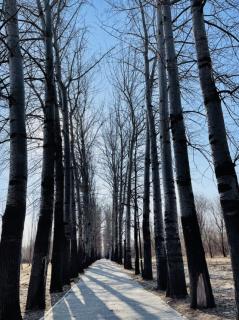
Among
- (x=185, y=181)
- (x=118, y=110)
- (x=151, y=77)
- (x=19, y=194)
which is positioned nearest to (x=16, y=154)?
(x=19, y=194)

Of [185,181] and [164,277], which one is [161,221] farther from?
[185,181]

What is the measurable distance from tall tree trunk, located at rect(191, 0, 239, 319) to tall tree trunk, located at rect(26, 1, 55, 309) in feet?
14.9

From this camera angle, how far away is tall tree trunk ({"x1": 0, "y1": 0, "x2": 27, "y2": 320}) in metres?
6.47

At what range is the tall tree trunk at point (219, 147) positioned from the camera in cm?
538

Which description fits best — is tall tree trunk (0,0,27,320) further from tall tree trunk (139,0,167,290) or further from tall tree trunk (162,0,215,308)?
tall tree trunk (139,0,167,290)

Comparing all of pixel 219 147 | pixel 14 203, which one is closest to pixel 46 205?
pixel 14 203

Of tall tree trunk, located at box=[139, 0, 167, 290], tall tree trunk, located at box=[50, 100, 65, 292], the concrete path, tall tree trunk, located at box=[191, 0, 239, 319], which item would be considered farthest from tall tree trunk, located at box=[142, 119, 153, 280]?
tall tree trunk, located at box=[191, 0, 239, 319]

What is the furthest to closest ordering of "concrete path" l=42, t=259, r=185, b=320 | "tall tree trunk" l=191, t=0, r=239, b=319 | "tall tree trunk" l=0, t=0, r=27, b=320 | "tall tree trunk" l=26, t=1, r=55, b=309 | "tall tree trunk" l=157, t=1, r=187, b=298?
"tall tree trunk" l=157, t=1, r=187, b=298
"tall tree trunk" l=26, t=1, r=55, b=309
"concrete path" l=42, t=259, r=185, b=320
"tall tree trunk" l=0, t=0, r=27, b=320
"tall tree trunk" l=191, t=0, r=239, b=319

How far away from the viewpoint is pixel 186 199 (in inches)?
320

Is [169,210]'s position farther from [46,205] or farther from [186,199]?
[46,205]

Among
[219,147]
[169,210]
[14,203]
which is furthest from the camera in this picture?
[169,210]

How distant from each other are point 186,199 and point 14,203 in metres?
3.24

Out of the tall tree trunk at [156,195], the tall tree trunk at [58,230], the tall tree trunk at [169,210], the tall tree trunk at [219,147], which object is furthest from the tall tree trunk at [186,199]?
the tall tree trunk at [58,230]

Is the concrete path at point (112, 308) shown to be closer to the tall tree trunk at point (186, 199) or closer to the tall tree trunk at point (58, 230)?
the tall tree trunk at point (186, 199)
